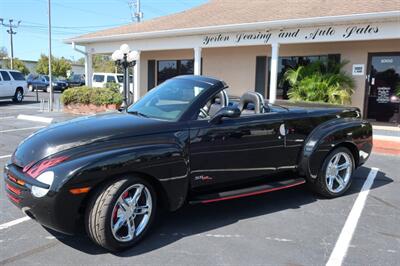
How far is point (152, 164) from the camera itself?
3.74 meters

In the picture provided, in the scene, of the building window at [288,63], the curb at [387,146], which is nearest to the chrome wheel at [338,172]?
the curb at [387,146]

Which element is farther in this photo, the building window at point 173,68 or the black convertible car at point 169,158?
the building window at point 173,68

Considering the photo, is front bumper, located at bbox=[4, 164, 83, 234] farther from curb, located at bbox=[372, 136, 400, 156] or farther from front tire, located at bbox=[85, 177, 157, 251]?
curb, located at bbox=[372, 136, 400, 156]

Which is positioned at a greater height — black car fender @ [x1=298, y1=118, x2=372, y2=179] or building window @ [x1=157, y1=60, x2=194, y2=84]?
building window @ [x1=157, y1=60, x2=194, y2=84]

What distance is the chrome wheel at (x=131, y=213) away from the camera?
11.9ft

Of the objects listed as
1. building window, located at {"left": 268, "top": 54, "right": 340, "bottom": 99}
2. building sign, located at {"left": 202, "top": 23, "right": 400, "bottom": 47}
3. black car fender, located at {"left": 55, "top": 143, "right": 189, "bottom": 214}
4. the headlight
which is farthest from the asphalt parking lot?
building window, located at {"left": 268, "top": 54, "right": 340, "bottom": 99}

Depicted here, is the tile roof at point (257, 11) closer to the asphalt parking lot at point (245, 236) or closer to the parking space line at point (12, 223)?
the asphalt parking lot at point (245, 236)

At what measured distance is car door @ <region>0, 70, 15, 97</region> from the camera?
2091 cm

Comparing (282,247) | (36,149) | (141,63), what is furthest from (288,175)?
(141,63)

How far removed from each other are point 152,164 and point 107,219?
66 cm

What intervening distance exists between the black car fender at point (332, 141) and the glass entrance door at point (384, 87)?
295 inches

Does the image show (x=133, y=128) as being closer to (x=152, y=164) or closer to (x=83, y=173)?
(x=152, y=164)

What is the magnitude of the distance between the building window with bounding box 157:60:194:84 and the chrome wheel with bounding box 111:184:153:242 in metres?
14.3

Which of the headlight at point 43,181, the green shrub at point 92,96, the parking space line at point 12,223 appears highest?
the green shrub at point 92,96
